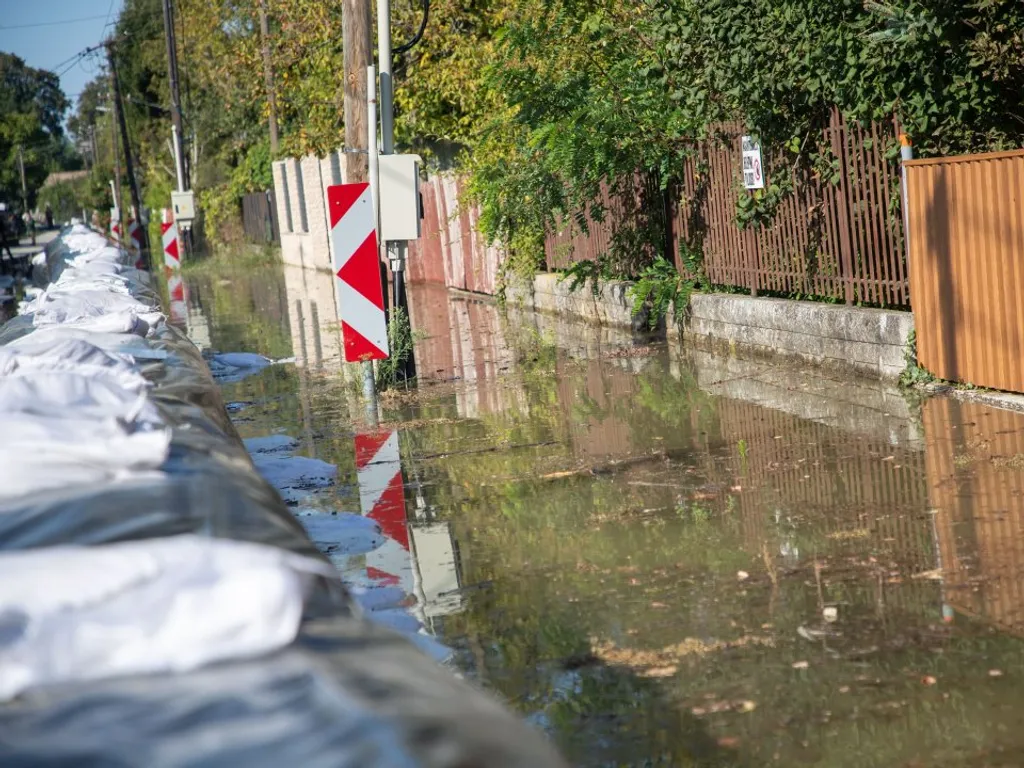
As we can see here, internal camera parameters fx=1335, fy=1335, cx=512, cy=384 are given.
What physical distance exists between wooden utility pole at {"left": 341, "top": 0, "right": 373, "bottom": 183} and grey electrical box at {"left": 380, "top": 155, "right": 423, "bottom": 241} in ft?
2.57

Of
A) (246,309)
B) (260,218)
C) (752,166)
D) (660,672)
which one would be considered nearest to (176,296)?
(246,309)

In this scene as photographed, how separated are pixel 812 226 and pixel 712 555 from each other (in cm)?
636

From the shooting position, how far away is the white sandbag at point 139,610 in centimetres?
249

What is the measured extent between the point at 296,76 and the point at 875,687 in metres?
26.0

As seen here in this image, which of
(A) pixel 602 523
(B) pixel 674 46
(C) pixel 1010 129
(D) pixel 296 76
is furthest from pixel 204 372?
(D) pixel 296 76

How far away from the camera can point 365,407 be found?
11203 mm

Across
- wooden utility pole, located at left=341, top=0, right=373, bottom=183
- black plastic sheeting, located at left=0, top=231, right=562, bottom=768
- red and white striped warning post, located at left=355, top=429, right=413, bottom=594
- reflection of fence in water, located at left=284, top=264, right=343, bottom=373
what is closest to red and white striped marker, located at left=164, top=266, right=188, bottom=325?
reflection of fence in water, located at left=284, top=264, right=343, bottom=373

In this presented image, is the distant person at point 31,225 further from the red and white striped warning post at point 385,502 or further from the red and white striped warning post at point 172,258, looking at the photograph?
the red and white striped warning post at point 385,502

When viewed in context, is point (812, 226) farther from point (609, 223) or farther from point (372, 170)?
point (609, 223)

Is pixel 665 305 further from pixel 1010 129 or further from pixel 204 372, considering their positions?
pixel 204 372

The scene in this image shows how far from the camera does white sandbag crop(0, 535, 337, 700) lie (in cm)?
249

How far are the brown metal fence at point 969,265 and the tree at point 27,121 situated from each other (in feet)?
268

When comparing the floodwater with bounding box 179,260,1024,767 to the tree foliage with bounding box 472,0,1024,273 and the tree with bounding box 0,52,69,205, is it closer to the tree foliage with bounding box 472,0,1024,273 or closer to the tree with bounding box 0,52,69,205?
the tree foliage with bounding box 472,0,1024,273

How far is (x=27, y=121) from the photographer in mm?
97188
